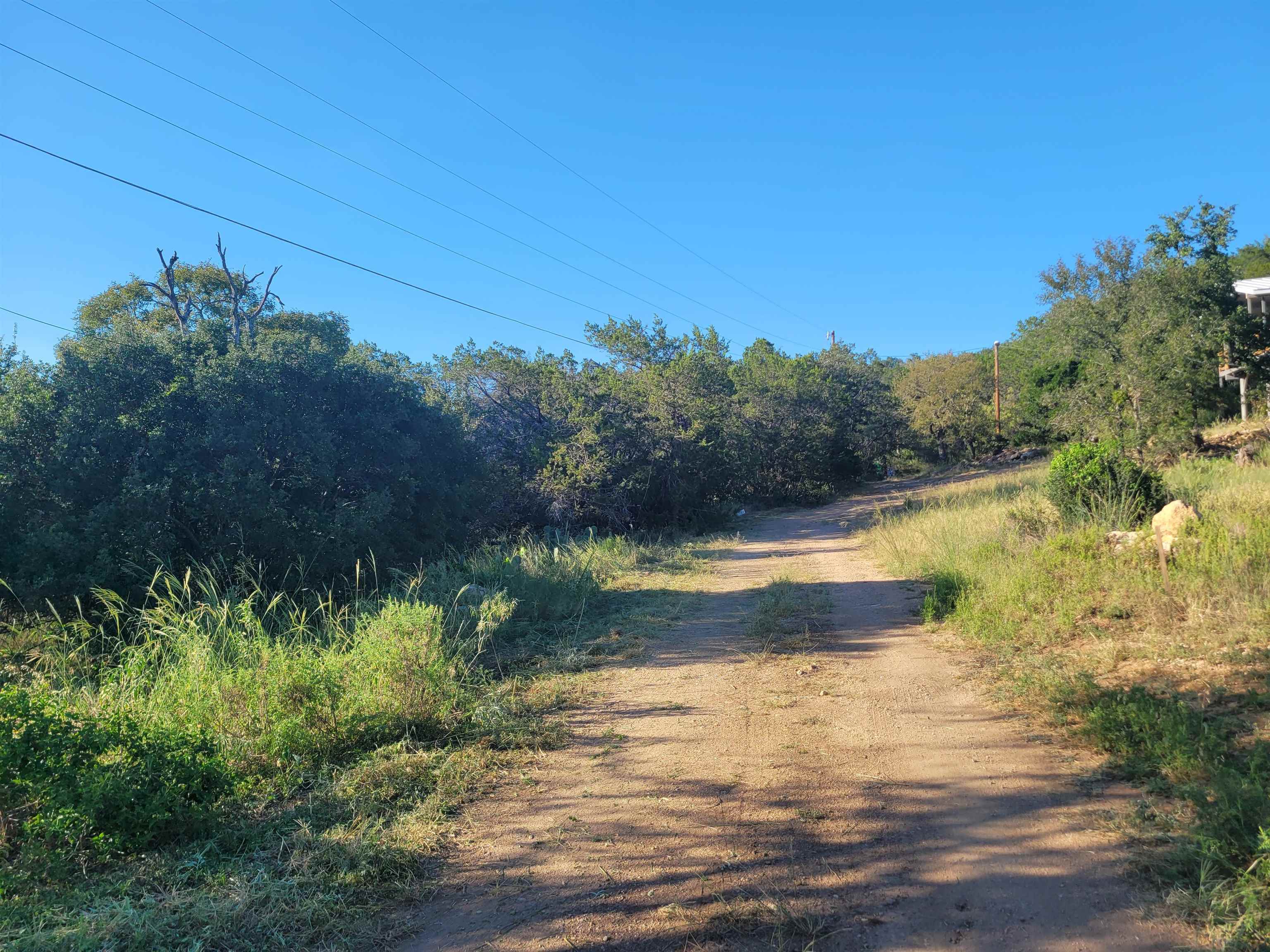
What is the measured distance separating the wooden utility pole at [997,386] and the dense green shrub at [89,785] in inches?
1726

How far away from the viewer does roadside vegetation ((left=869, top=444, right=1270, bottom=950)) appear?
2896 mm

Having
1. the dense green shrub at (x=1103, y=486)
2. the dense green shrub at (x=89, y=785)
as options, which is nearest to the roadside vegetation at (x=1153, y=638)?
the dense green shrub at (x=1103, y=486)

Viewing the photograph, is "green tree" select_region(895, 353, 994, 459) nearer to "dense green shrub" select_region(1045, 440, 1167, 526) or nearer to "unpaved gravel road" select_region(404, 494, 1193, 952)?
"dense green shrub" select_region(1045, 440, 1167, 526)

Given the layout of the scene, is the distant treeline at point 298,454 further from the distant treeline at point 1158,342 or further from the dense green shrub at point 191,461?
the distant treeline at point 1158,342

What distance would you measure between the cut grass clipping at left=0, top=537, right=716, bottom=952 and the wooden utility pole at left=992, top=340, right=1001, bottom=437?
39897 millimetres

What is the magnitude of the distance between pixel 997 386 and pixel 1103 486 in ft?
116

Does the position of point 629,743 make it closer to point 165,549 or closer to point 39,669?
point 39,669

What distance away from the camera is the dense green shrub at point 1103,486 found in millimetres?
8555

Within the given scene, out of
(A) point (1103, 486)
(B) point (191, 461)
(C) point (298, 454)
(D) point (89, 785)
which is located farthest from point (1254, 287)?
(D) point (89, 785)

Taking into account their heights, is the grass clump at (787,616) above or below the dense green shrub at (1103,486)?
below

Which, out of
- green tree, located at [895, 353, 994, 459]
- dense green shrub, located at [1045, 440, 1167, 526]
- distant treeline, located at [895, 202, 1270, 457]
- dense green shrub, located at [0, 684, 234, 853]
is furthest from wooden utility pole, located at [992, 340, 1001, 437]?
dense green shrub, located at [0, 684, 234, 853]

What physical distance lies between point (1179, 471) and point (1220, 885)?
11150mm

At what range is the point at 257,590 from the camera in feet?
20.2

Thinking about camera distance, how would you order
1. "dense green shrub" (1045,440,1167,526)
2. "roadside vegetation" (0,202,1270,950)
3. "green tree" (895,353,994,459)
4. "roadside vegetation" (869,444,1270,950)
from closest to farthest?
1. "roadside vegetation" (869,444,1270,950)
2. "roadside vegetation" (0,202,1270,950)
3. "dense green shrub" (1045,440,1167,526)
4. "green tree" (895,353,994,459)
